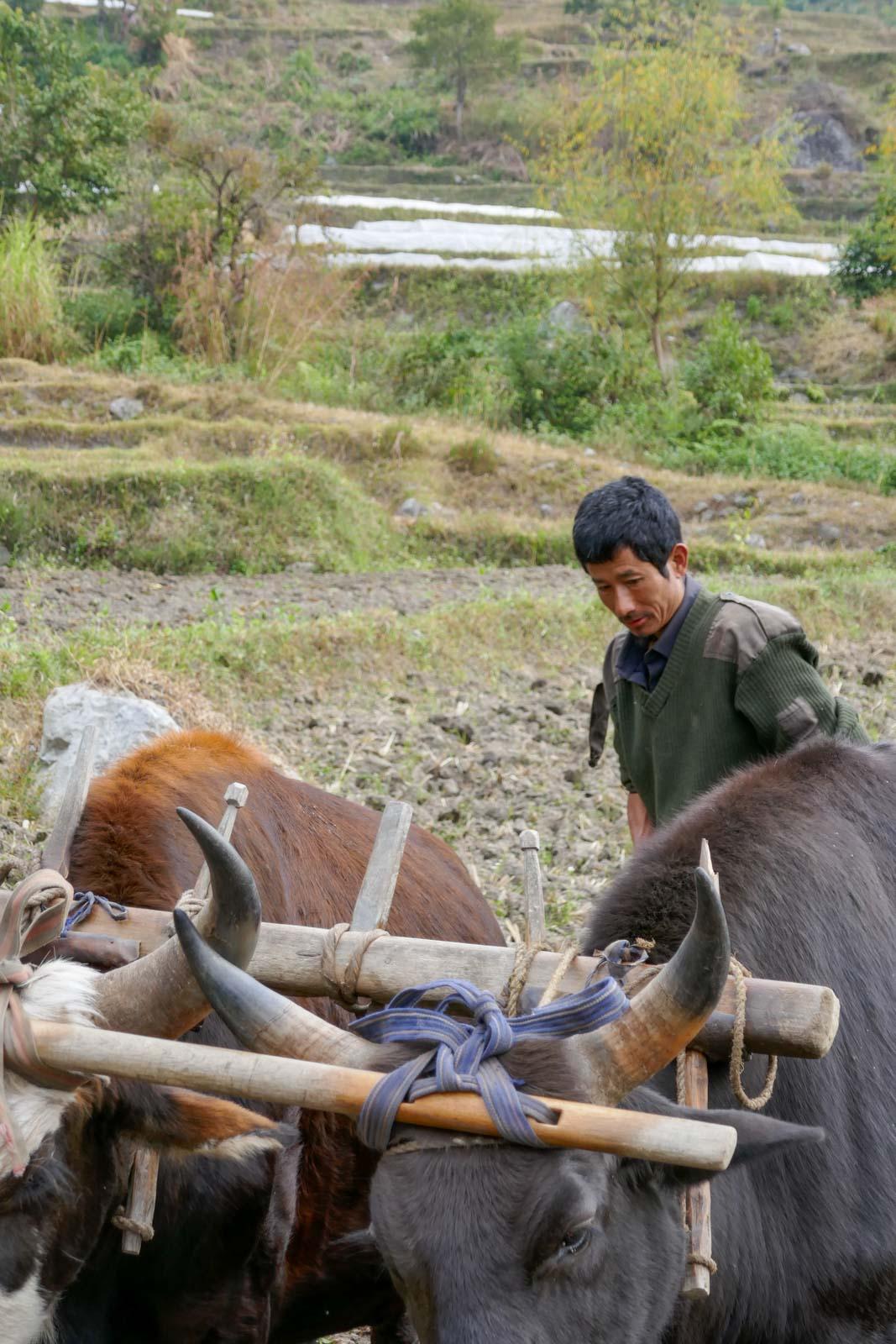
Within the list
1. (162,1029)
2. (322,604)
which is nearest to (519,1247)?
(162,1029)

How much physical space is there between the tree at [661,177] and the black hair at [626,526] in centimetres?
1830

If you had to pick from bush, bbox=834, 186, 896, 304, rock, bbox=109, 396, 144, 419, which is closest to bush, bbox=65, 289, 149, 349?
rock, bbox=109, 396, 144, 419

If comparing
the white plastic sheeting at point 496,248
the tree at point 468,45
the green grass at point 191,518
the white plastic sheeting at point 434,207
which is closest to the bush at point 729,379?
the white plastic sheeting at point 496,248

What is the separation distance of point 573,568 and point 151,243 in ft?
33.6

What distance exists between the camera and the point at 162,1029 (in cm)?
234

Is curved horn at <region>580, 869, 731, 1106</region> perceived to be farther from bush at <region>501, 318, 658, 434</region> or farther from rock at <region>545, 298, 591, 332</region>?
rock at <region>545, 298, 591, 332</region>

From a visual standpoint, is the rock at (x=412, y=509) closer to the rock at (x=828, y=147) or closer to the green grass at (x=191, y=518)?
the green grass at (x=191, y=518)

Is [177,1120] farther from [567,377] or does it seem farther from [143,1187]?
[567,377]

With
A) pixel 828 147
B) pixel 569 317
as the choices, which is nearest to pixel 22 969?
pixel 569 317

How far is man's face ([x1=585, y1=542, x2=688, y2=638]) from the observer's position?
11.1 ft

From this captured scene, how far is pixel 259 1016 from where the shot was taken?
2037mm

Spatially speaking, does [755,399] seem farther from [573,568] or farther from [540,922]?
[540,922]

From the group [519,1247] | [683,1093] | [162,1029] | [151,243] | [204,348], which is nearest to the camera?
[519,1247]

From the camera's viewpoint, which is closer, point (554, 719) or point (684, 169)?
point (554, 719)
